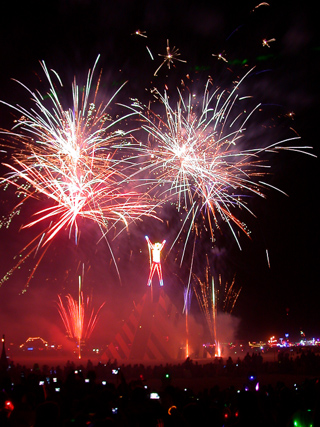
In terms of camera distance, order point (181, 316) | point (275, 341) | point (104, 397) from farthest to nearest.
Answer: point (275, 341) < point (181, 316) < point (104, 397)

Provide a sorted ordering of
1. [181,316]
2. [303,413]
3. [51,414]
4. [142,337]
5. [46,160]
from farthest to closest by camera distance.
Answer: [181,316] → [142,337] → [46,160] → [303,413] → [51,414]

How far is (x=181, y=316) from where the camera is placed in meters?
39.8

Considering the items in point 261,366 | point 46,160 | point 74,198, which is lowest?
point 261,366

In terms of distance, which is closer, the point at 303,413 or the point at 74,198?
the point at 303,413

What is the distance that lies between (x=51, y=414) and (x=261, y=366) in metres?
16.9

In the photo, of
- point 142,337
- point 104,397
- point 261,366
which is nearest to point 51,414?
point 104,397

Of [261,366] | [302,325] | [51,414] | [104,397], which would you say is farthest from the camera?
[302,325]

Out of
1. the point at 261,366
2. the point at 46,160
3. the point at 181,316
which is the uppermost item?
the point at 46,160

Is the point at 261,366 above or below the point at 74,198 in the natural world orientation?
below

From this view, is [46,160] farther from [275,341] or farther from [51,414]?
[275,341]

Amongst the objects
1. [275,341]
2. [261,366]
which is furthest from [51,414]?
[275,341]

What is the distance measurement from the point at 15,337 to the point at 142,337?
1645 cm

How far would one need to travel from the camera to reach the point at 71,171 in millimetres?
15547

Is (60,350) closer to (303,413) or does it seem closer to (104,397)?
(104,397)
